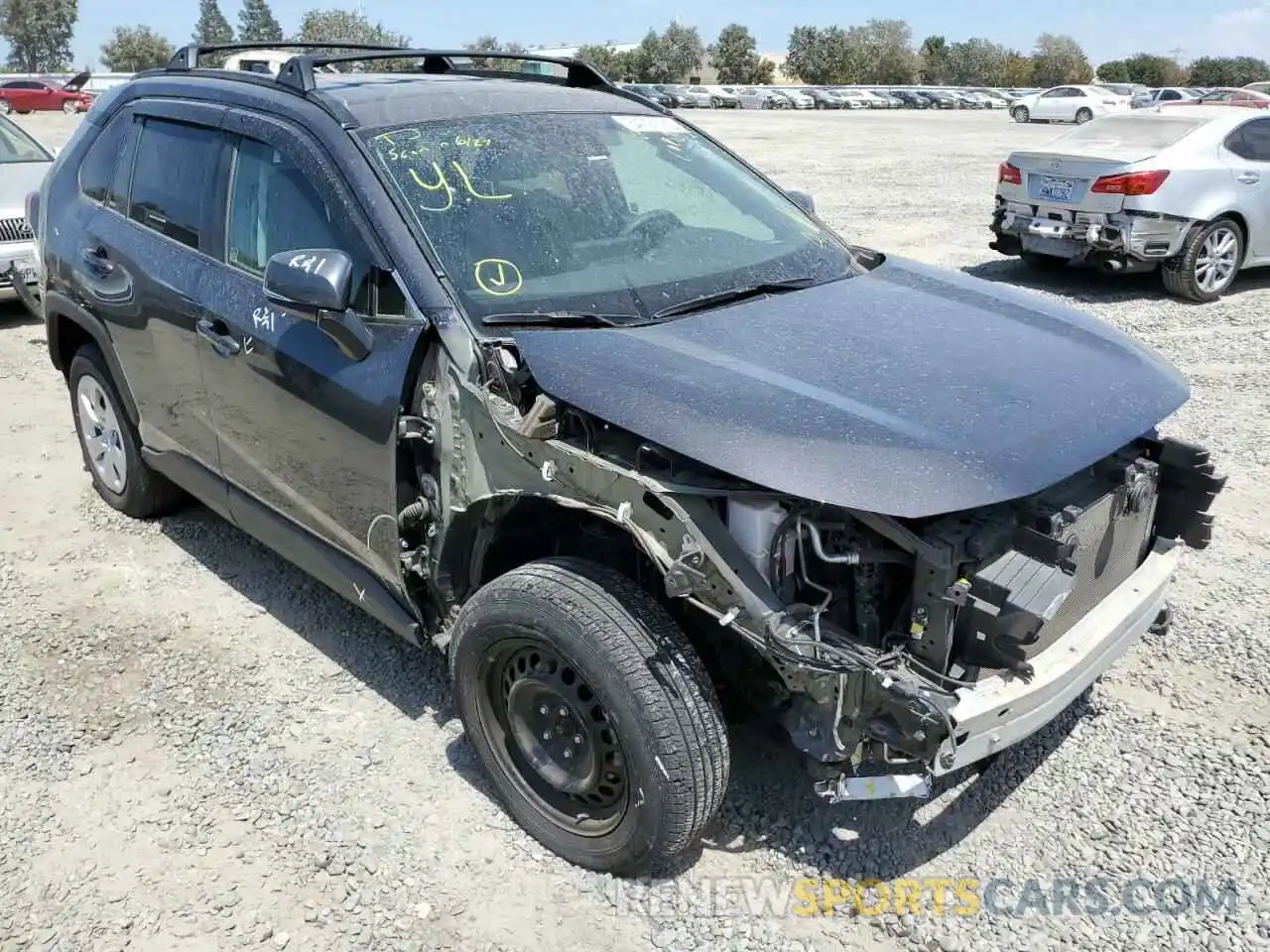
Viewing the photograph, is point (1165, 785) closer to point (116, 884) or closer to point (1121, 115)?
point (116, 884)

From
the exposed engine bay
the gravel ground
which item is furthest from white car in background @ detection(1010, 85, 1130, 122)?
the exposed engine bay

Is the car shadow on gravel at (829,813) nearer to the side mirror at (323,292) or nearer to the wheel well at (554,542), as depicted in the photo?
the wheel well at (554,542)

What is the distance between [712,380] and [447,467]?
804 mm

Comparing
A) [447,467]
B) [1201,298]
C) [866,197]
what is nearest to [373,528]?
[447,467]

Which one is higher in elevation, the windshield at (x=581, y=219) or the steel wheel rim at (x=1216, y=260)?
the windshield at (x=581, y=219)

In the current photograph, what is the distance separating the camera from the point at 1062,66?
8456cm

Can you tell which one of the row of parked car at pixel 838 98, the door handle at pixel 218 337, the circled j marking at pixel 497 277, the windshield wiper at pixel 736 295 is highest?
the circled j marking at pixel 497 277

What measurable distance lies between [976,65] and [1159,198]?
280ft

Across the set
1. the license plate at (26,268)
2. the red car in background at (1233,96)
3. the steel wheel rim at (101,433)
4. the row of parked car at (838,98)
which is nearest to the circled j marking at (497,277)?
the steel wheel rim at (101,433)

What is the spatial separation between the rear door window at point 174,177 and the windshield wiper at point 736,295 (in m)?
1.78

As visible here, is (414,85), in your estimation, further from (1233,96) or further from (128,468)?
(1233,96)

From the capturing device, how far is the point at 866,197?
1527cm

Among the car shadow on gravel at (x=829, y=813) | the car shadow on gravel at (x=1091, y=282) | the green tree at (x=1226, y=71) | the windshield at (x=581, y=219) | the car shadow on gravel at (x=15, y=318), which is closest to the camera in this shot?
the car shadow on gravel at (x=829, y=813)

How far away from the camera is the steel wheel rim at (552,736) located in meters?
2.73
